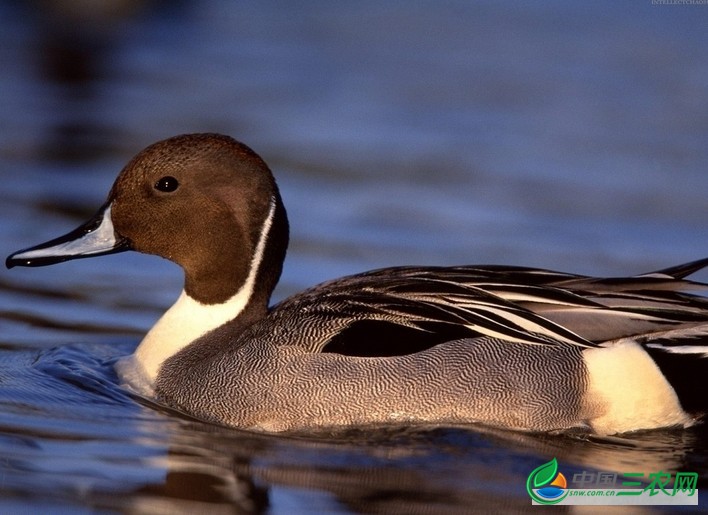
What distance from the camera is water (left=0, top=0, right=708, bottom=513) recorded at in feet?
16.2

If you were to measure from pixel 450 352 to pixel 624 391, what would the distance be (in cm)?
70

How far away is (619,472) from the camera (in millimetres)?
5074

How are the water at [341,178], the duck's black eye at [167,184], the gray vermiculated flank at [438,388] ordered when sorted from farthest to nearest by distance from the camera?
the duck's black eye at [167,184], the gray vermiculated flank at [438,388], the water at [341,178]

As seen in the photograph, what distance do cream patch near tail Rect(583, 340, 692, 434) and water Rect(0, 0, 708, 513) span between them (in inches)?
3.8

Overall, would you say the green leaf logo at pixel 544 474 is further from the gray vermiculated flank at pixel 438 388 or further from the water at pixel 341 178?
the gray vermiculated flank at pixel 438 388

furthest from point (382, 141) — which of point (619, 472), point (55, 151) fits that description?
point (619, 472)

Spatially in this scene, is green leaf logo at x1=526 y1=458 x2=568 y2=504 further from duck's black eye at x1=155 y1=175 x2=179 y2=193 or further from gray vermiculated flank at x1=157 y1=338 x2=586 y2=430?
duck's black eye at x1=155 y1=175 x2=179 y2=193

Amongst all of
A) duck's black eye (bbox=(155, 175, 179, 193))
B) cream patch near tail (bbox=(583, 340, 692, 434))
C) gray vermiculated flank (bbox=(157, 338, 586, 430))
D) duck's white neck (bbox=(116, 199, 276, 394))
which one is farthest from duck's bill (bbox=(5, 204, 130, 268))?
cream patch near tail (bbox=(583, 340, 692, 434))

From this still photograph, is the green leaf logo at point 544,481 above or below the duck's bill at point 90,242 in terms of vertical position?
below

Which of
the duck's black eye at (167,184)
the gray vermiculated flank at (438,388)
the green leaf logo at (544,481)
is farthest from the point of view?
the duck's black eye at (167,184)

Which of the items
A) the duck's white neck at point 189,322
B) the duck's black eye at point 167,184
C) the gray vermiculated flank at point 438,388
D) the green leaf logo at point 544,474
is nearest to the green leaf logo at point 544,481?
the green leaf logo at point 544,474

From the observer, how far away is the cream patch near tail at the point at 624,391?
535 centimetres

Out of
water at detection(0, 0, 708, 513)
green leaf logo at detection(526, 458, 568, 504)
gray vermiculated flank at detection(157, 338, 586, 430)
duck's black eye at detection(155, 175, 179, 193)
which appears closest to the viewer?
green leaf logo at detection(526, 458, 568, 504)

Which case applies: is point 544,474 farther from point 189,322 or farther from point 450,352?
point 189,322
